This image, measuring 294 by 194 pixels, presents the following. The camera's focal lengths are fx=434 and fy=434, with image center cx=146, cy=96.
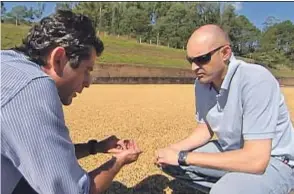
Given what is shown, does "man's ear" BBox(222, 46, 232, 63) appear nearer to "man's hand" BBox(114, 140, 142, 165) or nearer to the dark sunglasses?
the dark sunglasses

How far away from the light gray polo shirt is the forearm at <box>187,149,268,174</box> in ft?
0.35

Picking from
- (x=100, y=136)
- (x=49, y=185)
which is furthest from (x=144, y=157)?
(x=49, y=185)

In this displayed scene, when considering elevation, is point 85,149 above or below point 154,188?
above

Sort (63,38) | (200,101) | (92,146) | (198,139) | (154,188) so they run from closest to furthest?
1. (63,38)
2. (92,146)
3. (200,101)
4. (198,139)
5. (154,188)

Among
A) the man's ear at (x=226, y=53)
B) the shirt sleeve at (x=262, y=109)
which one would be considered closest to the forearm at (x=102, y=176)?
the shirt sleeve at (x=262, y=109)

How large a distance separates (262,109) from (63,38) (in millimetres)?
1146

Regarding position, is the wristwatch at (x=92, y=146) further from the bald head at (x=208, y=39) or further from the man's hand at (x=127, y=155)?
the bald head at (x=208, y=39)

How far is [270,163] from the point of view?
2453 mm

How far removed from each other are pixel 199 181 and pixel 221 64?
0.88 meters

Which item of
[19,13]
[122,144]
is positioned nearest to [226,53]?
[122,144]

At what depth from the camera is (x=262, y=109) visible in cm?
229

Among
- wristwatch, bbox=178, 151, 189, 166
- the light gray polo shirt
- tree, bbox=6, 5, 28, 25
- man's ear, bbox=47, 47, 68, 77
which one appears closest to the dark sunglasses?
the light gray polo shirt

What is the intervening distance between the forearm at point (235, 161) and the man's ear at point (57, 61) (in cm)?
101

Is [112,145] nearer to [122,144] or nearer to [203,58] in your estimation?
[122,144]
